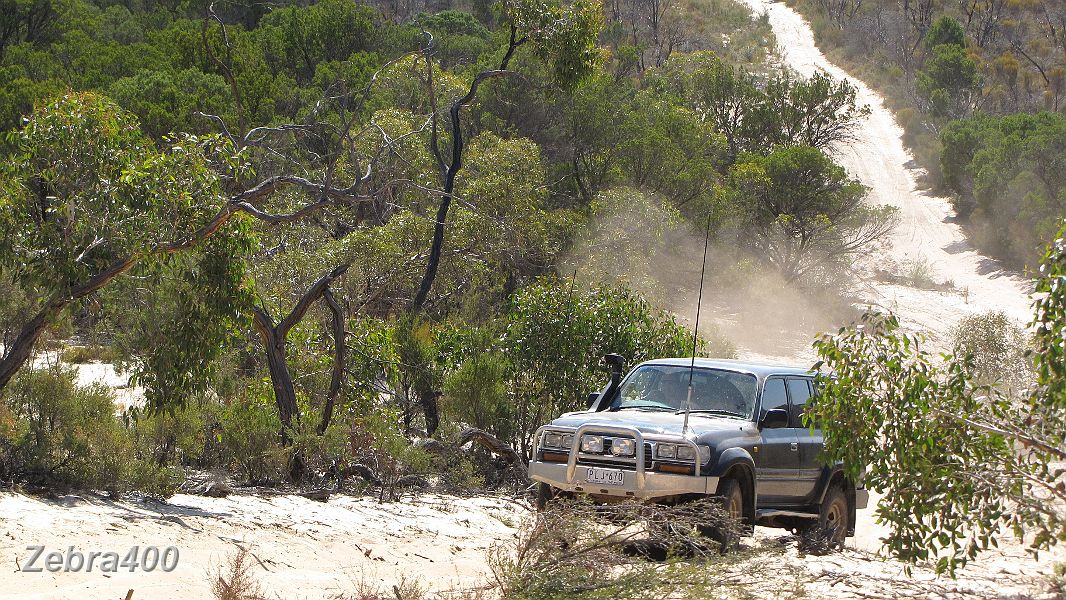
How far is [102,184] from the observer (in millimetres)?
9500

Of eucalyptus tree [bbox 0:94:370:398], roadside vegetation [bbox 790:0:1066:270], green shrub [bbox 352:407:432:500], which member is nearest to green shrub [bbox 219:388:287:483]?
green shrub [bbox 352:407:432:500]

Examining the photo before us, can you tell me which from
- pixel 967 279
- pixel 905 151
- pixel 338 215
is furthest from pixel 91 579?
pixel 905 151

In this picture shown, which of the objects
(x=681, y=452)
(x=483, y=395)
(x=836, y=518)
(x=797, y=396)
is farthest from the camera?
(x=483, y=395)

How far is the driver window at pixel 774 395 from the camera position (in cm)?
945

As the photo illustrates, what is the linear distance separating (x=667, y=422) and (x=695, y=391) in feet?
3.04

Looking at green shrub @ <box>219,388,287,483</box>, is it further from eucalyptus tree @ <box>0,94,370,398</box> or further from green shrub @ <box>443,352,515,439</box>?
green shrub @ <box>443,352,515,439</box>

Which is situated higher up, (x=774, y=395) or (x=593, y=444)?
(x=774, y=395)

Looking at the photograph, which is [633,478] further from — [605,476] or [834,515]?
[834,515]

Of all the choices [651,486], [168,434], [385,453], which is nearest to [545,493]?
[651,486]

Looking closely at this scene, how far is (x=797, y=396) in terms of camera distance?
998 centimetres

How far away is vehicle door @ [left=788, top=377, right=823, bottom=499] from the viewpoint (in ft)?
31.5

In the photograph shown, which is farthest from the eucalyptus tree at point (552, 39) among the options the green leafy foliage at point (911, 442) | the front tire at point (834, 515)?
the green leafy foliage at point (911, 442)

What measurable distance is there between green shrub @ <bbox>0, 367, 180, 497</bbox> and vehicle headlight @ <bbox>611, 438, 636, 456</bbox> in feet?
13.1

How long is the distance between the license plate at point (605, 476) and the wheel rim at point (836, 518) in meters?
2.57
